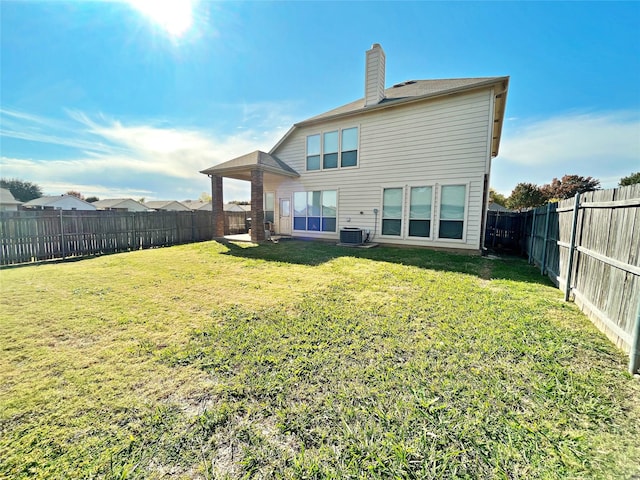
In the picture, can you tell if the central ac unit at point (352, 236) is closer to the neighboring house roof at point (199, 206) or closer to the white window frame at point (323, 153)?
the white window frame at point (323, 153)

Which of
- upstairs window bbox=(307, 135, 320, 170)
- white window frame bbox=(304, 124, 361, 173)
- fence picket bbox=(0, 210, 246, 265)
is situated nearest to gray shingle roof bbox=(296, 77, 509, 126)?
white window frame bbox=(304, 124, 361, 173)

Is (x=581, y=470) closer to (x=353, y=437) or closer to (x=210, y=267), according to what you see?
(x=353, y=437)

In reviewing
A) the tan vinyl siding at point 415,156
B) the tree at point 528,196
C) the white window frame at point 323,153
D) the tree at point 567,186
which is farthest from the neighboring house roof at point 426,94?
the tree at point 567,186

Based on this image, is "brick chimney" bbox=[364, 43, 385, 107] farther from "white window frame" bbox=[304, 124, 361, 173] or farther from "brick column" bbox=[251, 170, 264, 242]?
"brick column" bbox=[251, 170, 264, 242]

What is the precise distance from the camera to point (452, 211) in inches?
341

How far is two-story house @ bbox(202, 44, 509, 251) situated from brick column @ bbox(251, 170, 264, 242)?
0.04m

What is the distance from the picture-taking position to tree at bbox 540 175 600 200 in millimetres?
30750

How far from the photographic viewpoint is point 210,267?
6.83m

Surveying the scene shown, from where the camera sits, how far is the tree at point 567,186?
30.8 metres

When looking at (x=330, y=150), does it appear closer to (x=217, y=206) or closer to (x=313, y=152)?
(x=313, y=152)

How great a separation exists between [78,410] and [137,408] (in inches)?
16.7

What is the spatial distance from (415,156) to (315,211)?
4.78 metres

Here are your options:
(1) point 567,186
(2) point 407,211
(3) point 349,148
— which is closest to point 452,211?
(2) point 407,211

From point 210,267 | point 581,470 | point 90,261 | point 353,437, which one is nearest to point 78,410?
point 353,437
